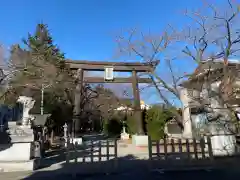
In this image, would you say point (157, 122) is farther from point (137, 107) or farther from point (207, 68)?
point (207, 68)

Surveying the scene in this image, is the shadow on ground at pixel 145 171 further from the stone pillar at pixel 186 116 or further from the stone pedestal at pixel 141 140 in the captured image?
the stone pedestal at pixel 141 140

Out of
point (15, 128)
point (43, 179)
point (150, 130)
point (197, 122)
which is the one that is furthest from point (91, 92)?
point (43, 179)

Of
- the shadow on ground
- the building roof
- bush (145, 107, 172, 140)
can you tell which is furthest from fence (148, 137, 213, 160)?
bush (145, 107, 172, 140)

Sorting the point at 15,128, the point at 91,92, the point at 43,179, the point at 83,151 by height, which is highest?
the point at 91,92

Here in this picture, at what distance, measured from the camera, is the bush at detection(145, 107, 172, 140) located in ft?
64.2

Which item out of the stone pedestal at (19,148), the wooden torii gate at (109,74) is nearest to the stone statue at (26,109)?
the stone pedestal at (19,148)

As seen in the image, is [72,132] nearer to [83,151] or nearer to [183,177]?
[83,151]

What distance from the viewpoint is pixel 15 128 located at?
908 centimetres

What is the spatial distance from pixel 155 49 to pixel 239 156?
10.8 m

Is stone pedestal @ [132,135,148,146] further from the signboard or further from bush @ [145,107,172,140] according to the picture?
the signboard

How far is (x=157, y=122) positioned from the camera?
2000 centimetres

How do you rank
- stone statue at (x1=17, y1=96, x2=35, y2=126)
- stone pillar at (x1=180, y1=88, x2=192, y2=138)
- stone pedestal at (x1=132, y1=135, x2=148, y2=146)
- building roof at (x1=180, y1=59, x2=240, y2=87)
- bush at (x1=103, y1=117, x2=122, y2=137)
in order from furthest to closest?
bush at (x1=103, y1=117, x2=122, y2=137) → stone pedestal at (x1=132, y1=135, x2=148, y2=146) → stone pillar at (x1=180, y1=88, x2=192, y2=138) → building roof at (x1=180, y1=59, x2=240, y2=87) → stone statue at (x1=17, y1=96, x2=35, y2=126)

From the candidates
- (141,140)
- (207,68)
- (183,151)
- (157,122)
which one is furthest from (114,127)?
(183,151)

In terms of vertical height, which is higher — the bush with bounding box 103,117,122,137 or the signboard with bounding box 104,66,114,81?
the signboard with bounding box 104,66,114,81
